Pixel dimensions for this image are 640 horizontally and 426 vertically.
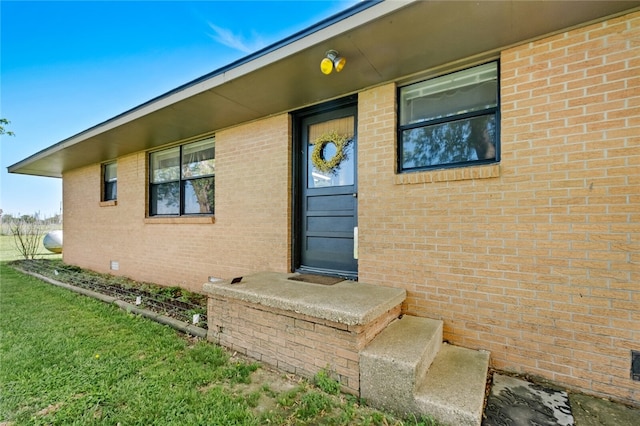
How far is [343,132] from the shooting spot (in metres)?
3.57

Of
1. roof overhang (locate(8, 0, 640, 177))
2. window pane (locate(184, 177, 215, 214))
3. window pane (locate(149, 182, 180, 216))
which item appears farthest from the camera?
window pane (locate(149, 182, 180, 216))

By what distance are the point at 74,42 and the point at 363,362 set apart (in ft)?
27.5

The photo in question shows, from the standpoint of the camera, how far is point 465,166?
274 cm

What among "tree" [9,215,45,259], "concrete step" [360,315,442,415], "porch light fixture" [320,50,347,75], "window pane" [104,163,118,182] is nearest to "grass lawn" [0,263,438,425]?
"concrete step" [360,315,442,415]

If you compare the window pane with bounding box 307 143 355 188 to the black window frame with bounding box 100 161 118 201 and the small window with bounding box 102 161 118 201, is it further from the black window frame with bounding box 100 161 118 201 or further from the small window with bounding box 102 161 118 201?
the black window frame with bounding box 100 161 118 201

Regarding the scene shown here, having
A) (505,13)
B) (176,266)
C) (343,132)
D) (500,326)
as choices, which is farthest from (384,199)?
(176,266)

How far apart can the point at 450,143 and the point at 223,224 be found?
138 inches

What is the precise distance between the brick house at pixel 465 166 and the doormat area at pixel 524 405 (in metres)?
0.20

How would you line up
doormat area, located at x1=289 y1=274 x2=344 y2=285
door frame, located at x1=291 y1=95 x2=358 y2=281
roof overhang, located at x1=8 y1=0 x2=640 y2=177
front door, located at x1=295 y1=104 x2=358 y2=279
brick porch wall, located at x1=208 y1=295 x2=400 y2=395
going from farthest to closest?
1. door frame, located at x1=291 y1=95 x2=358 y2=281
2. front door, located at x1=295 y1=104 x2=358 y2=279
3. doormat area, located at x1=289 y1=274 x2=344 y2=285
4. brick porch wall, located at x1=208 y1=295 x2=400 y2=395
5. roof overhang, located at x1=8 y1=0 x2=640 y2=177

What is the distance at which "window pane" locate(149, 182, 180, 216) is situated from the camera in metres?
5.62

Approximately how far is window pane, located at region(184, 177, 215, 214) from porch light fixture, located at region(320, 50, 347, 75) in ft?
10.6

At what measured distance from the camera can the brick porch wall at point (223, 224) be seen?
13.0ft

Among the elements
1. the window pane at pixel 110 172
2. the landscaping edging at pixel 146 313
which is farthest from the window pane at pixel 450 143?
the window pane at pixel 110 172

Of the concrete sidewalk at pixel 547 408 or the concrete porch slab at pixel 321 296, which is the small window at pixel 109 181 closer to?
the concrete porch slab at pixel 321 296
